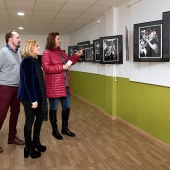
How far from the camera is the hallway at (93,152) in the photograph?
2.68 metres

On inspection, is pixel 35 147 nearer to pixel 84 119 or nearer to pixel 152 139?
pixel 152 139

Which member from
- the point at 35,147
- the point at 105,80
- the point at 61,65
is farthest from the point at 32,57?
the point at 105,80

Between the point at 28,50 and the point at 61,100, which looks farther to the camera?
the point at 61,100

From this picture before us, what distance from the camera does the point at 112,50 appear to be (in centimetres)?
479

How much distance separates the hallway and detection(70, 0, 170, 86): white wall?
924 millimetres

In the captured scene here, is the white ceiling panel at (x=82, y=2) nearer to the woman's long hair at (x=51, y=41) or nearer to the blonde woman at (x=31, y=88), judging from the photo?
the woman's long hair at (x=51, y=41)

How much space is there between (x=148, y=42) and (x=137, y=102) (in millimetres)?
1087

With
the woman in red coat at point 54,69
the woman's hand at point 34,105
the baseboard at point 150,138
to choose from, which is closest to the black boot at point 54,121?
the woman in red coat at point 54,69

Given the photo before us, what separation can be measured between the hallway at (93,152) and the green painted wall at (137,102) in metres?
0.22

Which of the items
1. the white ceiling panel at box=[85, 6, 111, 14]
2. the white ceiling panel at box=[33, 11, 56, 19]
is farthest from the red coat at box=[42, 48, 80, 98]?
the white ceiling panel at box=[33, 11, 56, 19]

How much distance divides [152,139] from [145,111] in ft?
1.54

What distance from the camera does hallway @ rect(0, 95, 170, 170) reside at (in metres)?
2.68

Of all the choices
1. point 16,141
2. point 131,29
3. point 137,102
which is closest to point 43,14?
point 131,29

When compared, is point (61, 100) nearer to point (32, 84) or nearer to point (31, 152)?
point (31, 152)
